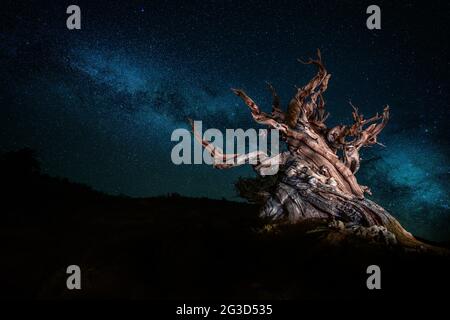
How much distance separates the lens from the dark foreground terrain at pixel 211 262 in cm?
451

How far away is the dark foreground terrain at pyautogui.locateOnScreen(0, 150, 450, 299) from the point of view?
14.8 feet

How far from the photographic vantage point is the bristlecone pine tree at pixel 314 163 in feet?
23.9

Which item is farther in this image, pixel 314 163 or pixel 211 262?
pixel 314 163

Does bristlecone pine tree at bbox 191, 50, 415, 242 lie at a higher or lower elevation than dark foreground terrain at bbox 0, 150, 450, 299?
higher

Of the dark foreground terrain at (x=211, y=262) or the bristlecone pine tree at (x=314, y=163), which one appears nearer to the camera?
the dark foreground terrain at (x=211, y=262)

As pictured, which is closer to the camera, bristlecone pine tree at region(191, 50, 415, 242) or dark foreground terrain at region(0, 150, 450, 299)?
dark foreground terrain at region(0, 150, 450, 299)

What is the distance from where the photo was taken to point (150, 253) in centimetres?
648

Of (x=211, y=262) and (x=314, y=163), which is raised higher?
(x=314, y=163)

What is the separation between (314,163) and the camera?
9.09 m

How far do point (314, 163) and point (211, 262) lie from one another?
510 centimetres

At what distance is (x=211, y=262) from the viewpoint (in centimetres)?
576

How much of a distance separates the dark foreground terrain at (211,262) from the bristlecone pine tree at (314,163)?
30.5 inches

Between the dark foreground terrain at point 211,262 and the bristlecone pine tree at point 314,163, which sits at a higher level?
the bristlecone pine tree at point 314,163

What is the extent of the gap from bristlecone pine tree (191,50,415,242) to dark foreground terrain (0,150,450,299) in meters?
0.77
